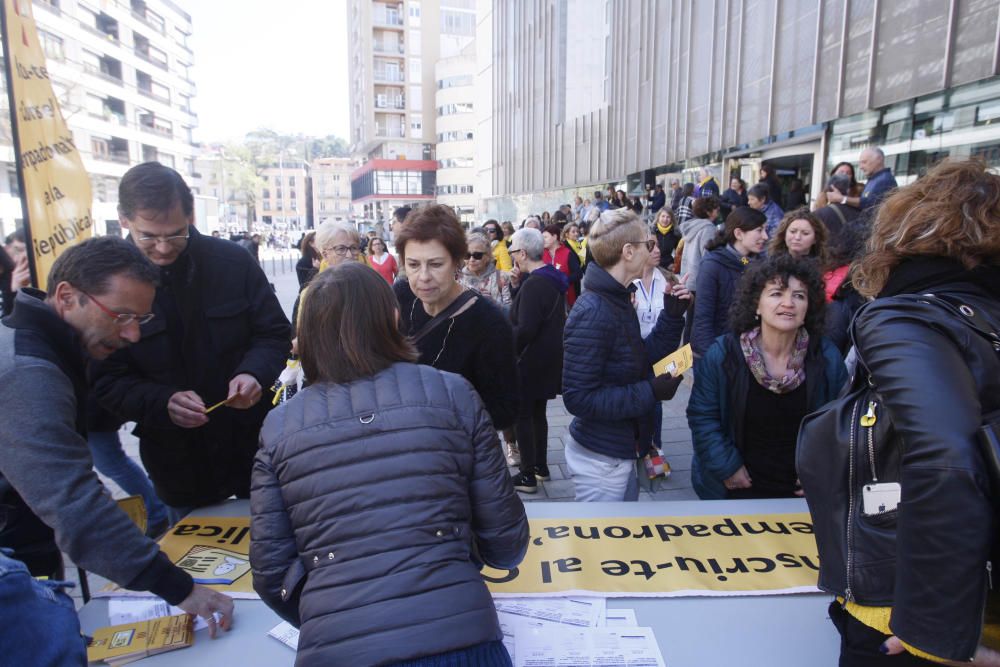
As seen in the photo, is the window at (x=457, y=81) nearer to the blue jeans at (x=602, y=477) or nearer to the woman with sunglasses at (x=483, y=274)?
the woman with sunglasses at (x=483, y=274)

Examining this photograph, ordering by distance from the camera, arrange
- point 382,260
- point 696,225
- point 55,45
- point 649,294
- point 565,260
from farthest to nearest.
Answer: point 55,45 → point 382,260 → point 565,260 → point 696,225 → point 649,294

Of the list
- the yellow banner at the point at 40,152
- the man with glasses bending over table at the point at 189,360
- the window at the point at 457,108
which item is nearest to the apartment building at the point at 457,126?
the window at the point at 457,108

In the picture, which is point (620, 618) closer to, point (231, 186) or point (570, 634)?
point (570, 634)

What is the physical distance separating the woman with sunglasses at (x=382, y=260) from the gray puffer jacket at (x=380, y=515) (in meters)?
7.27

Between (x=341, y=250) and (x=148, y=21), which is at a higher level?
(x=148, y=21)

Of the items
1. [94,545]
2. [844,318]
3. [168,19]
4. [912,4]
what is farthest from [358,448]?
[168,19]

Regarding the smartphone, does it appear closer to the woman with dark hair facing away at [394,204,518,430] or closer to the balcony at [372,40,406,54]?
the woman with dark hair facing away at [394,204,518,430]

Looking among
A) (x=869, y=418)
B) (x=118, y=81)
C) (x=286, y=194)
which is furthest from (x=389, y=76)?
(x=869, y=418)

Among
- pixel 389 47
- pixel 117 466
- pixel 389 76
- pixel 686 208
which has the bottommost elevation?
pixel 117 466

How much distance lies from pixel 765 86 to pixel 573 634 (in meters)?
14.6

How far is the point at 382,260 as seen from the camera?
9055 millimetres

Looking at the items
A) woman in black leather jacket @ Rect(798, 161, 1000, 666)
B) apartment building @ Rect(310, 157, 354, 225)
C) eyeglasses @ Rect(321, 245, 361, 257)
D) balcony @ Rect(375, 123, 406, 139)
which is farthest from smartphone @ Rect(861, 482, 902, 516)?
apartment building @ Rect(310, 157, 354, 225)

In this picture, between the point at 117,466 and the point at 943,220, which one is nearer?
the point at 943,220

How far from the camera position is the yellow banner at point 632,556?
2.07 metres
